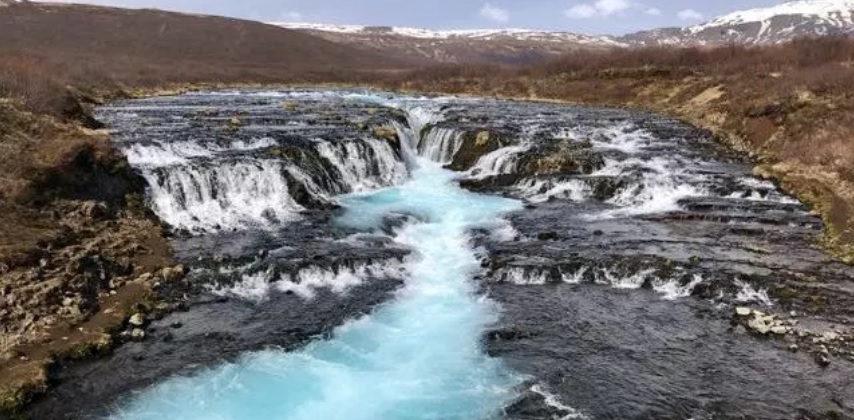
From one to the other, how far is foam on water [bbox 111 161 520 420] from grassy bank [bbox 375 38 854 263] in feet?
45.2

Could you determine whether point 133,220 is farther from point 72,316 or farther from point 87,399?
point 87,399

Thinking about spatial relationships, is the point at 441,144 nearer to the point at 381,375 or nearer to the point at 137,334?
the point at 137,334

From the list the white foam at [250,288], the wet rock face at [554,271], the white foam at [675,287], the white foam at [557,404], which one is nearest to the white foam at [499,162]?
the wet rock face at [554,271]

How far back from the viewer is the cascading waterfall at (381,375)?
1481 cm

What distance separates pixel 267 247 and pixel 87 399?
408 inches

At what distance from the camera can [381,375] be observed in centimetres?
1650

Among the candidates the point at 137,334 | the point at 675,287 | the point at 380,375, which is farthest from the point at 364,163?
the point at 380,375

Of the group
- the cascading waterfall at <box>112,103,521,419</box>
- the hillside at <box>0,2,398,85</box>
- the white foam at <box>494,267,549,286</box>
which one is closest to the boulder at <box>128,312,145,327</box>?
the cascading waterfall at <box>112,103,521,419</box>

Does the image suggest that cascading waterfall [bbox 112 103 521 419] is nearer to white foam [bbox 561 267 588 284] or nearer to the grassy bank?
white foam [bbox 561 267 588 284]

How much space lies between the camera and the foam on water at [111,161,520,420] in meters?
14.8

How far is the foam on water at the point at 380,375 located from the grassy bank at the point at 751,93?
542 inches

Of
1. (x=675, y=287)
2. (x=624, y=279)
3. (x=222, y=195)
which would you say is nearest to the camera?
(x=675, y=287)

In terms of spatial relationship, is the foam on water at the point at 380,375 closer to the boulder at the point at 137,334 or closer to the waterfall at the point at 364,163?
the boulder at the point at 137,334

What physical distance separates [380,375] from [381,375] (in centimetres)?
2
